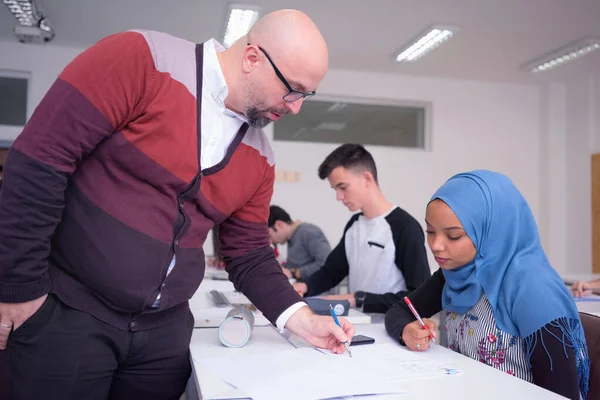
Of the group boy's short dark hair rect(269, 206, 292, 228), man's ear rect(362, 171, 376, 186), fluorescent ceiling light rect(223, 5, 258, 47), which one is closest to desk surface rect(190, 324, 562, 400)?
man's ear rect(362, 171, 376, 186)

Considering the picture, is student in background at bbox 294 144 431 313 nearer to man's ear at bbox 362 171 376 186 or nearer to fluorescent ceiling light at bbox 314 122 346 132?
man's ear at bbox 362 171 376 186

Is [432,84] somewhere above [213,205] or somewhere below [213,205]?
above

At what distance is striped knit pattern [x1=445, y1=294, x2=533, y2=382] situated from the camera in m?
1.27

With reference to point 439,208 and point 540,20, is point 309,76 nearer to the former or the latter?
point 439,208

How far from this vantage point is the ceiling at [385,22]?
13.2 feet

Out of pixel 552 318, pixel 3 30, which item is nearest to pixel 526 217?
pixel 552 318

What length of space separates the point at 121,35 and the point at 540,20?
4196mm

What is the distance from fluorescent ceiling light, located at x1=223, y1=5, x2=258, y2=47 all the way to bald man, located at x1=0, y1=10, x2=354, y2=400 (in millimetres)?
2948

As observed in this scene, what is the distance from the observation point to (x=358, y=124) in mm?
5977

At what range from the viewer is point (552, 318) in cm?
116

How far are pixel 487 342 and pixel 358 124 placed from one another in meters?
4.81

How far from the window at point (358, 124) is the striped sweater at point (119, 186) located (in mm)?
4580

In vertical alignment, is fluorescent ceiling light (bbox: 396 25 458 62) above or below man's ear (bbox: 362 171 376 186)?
above

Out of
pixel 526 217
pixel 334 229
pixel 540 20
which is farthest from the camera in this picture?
pixel 334 229
